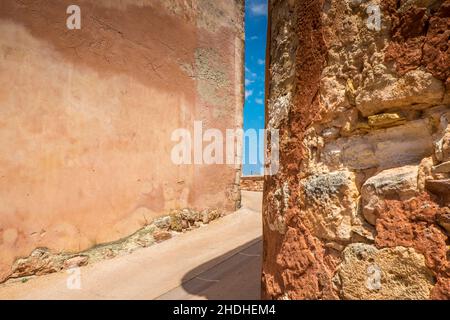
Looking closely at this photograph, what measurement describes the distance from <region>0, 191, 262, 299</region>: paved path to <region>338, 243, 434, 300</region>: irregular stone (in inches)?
53.1

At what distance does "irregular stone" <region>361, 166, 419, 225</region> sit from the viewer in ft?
3.87

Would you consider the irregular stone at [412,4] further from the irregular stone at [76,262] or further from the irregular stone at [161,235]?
the irregular stone at [161,235]

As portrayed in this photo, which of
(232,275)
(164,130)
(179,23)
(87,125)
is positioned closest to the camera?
(232,275)

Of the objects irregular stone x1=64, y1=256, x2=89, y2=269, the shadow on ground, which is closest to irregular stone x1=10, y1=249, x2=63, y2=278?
irregular stone x1=64, y1=256, x2=89, y2=269

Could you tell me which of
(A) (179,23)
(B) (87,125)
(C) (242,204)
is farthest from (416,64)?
(C) (242,204)

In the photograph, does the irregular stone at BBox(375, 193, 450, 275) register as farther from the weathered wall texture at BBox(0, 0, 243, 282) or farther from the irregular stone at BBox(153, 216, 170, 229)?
the irregular stone at BBox(153, 216, 170, 229)

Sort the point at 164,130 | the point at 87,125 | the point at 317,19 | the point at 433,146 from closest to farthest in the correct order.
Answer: the point at 433,146
the point at 317,19
the point at 87,125
the point at 164,130

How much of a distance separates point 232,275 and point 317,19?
2.32 metres

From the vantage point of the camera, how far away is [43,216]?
346 centimetres

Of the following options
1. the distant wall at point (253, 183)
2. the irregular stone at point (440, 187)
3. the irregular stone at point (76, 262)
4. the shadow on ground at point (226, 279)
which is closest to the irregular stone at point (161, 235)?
the irregular stone at point (76, 262)

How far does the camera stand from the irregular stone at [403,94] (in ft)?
3.76

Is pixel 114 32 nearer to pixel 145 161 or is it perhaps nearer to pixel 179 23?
pixel 179 23

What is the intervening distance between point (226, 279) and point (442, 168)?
2.27 m
